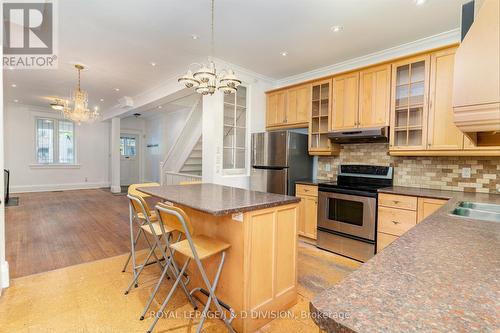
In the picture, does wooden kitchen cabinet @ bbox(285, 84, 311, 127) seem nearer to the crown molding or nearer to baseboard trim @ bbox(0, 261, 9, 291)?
the crown molding

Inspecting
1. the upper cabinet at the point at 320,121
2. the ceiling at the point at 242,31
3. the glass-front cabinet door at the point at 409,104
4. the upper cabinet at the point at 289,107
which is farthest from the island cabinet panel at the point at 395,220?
the ceiling at the point at 242,31

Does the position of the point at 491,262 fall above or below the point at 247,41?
below

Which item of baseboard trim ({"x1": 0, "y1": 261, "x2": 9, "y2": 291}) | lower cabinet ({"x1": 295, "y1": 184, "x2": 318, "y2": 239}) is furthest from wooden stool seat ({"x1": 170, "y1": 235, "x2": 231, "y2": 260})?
lower cabinet ({"x1": 295, "y1": 184, "x2": 318, "y2": 239})

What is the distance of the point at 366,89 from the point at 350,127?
1.76 ft

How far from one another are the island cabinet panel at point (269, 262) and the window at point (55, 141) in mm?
9109

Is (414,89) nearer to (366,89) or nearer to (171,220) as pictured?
(366,89)

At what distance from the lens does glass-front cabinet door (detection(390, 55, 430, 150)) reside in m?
2.91

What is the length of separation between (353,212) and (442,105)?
5.18ft

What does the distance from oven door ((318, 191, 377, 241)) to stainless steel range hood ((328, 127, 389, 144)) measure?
83cm

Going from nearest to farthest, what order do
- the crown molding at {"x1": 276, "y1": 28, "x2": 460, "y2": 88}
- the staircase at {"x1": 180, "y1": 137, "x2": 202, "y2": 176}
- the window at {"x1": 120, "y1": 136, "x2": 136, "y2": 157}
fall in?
1. the crown molding at {"x1": 276, "y1": 28, "x2": 460, "y2": 88}
2. the staircase at {"x1": 180, "y1": 137, "x2": 202, "y2": 176}
3. the window at {"x1": 120, "y1": 136, "x2": 136, "y2": 157}

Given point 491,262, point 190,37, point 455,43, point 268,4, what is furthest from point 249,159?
point 491,262

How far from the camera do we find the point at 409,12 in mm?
2488

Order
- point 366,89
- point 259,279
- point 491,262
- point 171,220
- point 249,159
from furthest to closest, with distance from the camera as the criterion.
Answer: point 249,159, point 366,89, point 259,279, point 171,220, point 491,262

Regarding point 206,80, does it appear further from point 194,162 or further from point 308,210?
point 194,162
